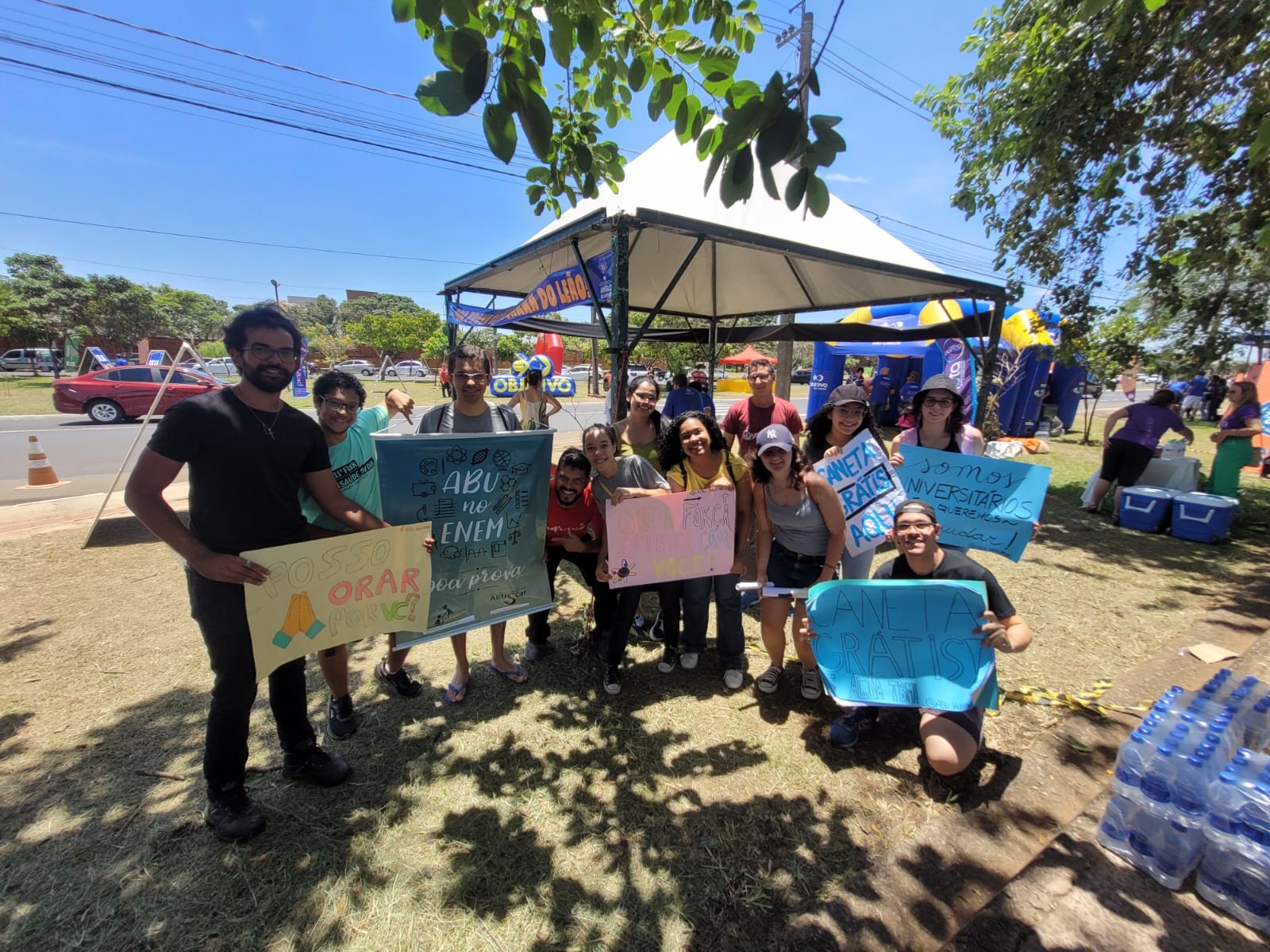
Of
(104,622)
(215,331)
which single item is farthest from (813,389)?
(215,331)

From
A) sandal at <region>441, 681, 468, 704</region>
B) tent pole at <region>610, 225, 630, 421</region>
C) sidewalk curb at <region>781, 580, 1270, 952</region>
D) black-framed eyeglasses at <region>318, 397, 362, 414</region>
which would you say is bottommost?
sidewalk curb at <region>781, 580, 1270, 952</region>

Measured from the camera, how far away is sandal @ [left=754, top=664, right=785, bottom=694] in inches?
127

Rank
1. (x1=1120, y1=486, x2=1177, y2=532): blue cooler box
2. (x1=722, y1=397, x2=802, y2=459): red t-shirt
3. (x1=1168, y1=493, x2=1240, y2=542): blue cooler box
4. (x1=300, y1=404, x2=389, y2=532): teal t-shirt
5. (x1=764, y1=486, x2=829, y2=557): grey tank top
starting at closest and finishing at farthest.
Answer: (x1=300, y1=404, x2=389, y2=532): teal t-shirt
(x1=764, y1=486, x2=829, y2=557): grey tank top
(x1=722, y1=397, x2=802, y2=459): red t-shirt
(x1=1168, y1=493, x2=1240, y2=542): blue cooler box
(x1=1120, y1=486, x2=1177, y2=532): blue cooler box

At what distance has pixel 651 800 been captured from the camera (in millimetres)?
2473

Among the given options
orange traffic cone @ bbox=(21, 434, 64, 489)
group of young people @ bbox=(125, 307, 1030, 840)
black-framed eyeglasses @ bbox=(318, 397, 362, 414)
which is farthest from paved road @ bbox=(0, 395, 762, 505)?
group of young people @ bbox=(125, 307, 1030, 840)

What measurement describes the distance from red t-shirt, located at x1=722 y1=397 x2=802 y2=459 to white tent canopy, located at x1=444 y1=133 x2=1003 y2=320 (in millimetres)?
1424

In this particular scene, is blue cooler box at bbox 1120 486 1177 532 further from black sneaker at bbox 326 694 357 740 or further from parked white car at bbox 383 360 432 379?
parked white car at bbox 383 360 432 379

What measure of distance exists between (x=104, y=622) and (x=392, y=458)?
3.43 meters

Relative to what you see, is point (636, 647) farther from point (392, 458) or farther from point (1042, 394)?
point (1042, 394)

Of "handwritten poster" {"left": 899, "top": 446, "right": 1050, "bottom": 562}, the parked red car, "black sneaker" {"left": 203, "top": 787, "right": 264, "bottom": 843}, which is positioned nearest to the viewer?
"black sneaker" {"left": 203, "top": 787, "right": 264, "bottom": 843}

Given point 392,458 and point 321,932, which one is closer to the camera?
point 321,932

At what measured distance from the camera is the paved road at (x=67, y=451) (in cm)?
809

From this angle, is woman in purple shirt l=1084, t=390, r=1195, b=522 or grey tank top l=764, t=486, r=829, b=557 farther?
woman in purple shirt l=1084, t=390, r=1195, b=522

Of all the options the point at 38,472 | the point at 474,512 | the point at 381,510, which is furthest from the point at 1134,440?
the point at 38,472
